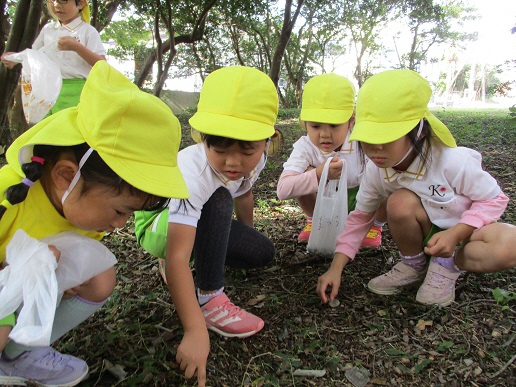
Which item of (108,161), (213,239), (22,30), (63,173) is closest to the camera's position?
(108,161)

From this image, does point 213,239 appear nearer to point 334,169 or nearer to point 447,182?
point 334,169

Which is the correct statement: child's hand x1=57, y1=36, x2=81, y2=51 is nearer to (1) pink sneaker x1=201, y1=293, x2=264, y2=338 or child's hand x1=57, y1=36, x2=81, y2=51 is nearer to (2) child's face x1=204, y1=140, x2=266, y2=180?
(2) child's face x1=204, y1=140, x2=266, y2=180

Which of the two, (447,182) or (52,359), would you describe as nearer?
(52,359)

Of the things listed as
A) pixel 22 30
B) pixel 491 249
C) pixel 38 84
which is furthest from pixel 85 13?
pixel 491 249

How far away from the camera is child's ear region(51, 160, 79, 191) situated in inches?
43.0

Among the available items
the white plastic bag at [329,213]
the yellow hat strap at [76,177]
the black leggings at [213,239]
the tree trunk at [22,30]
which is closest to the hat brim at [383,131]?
the white plastic bag at [329,213]

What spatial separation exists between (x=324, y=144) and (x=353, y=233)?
578 millimetres

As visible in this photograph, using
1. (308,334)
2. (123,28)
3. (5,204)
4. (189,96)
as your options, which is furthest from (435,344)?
(189,96)

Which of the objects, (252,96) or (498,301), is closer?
(252,96)

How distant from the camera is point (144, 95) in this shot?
106 cm

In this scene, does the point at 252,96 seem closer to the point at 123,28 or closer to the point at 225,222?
the point at 225,222

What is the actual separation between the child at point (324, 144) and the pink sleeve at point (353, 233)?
243 millimetres

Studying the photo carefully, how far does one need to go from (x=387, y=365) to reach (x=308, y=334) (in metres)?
0.31

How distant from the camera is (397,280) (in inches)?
74.7
